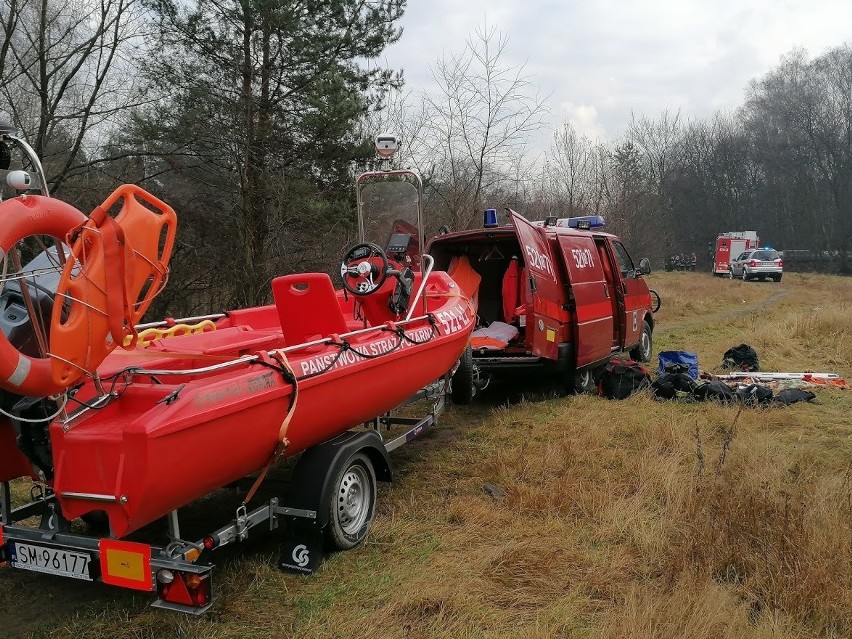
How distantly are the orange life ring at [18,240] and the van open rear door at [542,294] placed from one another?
4.63m

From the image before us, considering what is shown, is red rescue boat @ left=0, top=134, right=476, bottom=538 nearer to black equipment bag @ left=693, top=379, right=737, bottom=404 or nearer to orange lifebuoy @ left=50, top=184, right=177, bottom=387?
orange lifebuoy @ left=50, top=184, right=177, bottom=387

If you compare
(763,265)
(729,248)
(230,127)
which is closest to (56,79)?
(230,127)

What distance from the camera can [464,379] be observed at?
7.10 m

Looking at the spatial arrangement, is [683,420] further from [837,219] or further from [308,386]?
[837,219]

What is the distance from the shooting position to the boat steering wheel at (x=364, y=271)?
18.6 feet

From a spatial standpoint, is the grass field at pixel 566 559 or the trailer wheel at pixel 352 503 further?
the trailer wheel at pixel 352 503

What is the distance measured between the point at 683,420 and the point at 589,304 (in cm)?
191

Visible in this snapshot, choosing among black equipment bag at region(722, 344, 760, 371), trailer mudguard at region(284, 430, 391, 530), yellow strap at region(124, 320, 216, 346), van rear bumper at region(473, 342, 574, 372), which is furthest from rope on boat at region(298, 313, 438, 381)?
black equipment bag at region(722, 344, 760, 371)

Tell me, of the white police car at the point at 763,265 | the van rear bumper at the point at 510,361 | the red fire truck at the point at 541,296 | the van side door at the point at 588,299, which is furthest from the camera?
the white police car at the point at 763,265

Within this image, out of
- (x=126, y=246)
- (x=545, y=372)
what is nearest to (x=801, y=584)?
(x=126, y=246)

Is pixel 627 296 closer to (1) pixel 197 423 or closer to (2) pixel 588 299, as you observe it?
(2) pixel 588 299

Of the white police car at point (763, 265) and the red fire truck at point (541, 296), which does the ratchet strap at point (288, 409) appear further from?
the white police car at point (763, 265)

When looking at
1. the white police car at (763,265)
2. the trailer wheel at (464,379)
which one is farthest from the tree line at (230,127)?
the white police car at (763,265)

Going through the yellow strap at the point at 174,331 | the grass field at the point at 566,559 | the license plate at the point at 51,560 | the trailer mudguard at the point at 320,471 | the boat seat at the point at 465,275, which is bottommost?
the grass field at the point at 566,559
